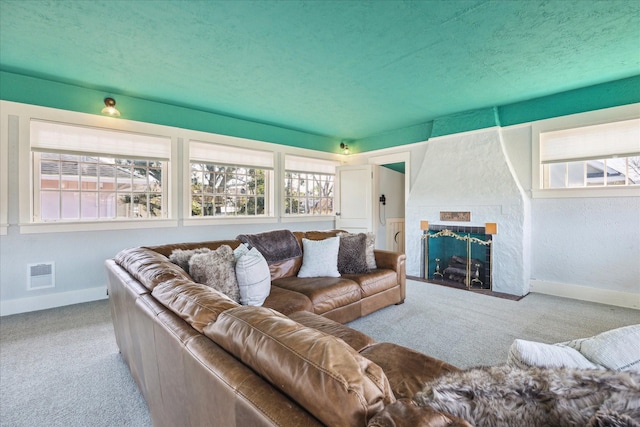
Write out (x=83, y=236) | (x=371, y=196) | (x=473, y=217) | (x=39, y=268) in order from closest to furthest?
(x=39, y=268), (x=83, y=236), (x=473, y=217), (x=371, y=196)

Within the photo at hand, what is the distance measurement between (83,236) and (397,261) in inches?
151

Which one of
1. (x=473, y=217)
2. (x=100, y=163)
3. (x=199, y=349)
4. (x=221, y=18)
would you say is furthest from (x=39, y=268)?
(x=473, y=217)

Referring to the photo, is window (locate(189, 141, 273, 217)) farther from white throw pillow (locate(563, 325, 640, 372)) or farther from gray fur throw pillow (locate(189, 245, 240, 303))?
white throw pillow (locate(563, 325, 640, 372))

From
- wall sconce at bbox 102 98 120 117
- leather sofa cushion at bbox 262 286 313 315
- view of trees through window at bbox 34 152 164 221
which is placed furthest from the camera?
wall sconce at bbox 102 98 120 117

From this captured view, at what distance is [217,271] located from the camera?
2.09m

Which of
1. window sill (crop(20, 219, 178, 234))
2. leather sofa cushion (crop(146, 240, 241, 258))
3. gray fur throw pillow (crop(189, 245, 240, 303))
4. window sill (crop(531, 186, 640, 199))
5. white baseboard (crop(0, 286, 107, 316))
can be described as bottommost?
white baseboard (crop(0, 286, 107, 316))

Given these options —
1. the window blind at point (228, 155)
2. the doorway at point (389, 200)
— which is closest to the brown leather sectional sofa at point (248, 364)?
the window blind at point (228, 155)

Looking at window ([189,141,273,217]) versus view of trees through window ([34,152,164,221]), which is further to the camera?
window ([189,141,273,217])

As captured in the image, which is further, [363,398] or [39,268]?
[39,268]

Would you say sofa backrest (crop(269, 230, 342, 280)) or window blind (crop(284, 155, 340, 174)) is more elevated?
window blind (crop(284, 155, 340, 174))

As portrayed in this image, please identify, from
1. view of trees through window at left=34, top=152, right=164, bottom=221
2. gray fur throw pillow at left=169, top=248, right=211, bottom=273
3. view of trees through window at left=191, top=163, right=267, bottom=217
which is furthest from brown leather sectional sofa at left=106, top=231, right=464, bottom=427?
view of trees through window at left=191, top=163, right=267, bottom=217

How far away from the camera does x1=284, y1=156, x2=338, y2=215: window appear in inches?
219

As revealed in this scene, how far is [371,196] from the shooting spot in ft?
A: 18.6

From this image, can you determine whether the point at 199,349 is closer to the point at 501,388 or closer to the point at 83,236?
the point at 501,388
